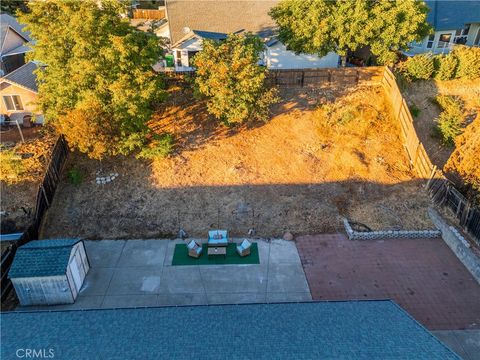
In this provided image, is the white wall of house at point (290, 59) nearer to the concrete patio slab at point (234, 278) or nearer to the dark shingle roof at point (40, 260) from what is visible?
the concrete patio slab at point (234, 278)

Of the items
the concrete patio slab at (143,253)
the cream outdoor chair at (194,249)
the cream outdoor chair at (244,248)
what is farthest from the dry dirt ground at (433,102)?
the concrete patio slab at (143,253)

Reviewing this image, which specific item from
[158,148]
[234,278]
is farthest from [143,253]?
[158,148]

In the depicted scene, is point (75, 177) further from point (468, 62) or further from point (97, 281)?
point (468, 62)

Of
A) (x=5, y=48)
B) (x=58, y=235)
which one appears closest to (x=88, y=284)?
(x=58, y=235)

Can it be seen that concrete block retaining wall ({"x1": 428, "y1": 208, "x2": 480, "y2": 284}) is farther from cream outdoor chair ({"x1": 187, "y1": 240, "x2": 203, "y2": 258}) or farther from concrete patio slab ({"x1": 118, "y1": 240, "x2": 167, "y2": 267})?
concrete patio slab ({"x1": 118, "y1": 240, "x2": 167, "y2": 267})

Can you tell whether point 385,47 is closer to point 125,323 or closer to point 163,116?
point 163,116

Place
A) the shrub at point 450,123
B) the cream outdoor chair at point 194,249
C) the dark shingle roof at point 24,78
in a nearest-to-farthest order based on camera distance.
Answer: the cream outdoor chair at point 194,249
the shrub at point 450,123
the dark shingle roof at point 24,78
